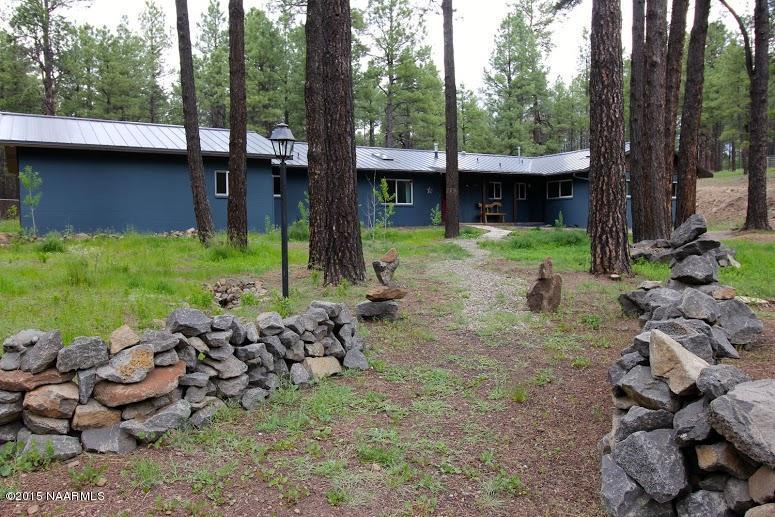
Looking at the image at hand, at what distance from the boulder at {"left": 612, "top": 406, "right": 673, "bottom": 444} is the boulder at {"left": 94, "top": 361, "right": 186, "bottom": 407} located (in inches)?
106

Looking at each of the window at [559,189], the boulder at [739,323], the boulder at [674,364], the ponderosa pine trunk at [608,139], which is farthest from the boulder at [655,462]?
the window at [559,189]

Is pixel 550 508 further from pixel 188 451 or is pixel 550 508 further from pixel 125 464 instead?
pixel 125 464

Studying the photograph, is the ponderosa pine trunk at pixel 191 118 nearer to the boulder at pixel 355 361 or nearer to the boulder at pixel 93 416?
the boulder at pixel 355 361

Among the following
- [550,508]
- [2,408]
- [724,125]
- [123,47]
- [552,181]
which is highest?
[123,47]

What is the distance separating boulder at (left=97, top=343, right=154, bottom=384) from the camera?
3.24 meters

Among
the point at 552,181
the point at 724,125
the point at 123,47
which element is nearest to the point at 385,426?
the point at 552,181

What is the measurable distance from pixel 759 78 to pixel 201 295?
16136 millimetres

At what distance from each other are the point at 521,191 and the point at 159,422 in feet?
76.1

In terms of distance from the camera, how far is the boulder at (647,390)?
2.63 metres

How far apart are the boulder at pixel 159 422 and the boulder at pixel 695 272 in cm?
508

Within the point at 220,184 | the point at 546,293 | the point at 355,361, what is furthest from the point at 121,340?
the point at 220,184

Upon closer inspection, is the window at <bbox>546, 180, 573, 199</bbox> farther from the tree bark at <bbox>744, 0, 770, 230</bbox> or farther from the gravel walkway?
the gravel walkway

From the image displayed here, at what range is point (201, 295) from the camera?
5883 millimetres

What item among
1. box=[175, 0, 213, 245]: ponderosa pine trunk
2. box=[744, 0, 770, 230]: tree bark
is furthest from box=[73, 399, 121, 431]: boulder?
box=[744, 0, 770, 230]: tree bark
